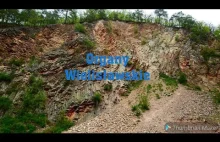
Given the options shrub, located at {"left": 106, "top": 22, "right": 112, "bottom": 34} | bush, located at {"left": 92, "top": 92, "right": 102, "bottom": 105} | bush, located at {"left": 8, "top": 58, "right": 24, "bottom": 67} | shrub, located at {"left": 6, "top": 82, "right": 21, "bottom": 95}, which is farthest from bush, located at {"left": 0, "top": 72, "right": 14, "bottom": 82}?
shrub, located at {"left": 106, "top": 22, "right": 112, "bottom": 34}

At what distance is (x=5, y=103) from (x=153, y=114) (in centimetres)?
913

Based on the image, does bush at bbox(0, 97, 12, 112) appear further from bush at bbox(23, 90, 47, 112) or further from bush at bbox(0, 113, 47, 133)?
bush at bbox(23, 90, 47, 112)

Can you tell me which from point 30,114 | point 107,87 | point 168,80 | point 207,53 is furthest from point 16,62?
point 207,53

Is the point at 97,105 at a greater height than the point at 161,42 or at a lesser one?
lesser

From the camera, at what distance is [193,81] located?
2058 centimetres

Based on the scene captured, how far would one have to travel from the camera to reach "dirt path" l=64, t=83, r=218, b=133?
49.8 ft

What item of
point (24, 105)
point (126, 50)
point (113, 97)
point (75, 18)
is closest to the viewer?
point (24, 105)

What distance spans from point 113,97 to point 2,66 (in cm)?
816

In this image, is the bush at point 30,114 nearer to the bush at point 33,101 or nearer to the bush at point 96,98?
the bush at point 33,101

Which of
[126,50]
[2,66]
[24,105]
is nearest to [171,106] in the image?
[126,50]

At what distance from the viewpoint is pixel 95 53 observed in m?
21.0

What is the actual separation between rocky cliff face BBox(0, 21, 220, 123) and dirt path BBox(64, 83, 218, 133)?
4.00 feet

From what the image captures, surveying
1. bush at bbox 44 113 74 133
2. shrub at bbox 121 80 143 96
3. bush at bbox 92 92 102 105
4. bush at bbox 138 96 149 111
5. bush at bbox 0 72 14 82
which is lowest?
bush at bbox 44 113 74 133
